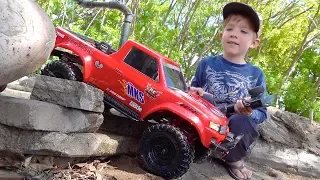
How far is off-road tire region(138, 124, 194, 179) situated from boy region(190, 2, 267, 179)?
1.77 ft

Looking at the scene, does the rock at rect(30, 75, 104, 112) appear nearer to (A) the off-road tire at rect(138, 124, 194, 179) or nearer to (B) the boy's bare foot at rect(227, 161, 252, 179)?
(A) the off-road tire at rect(138, 124, 194, 179)

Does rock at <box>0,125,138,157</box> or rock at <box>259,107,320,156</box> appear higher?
rock at <box>259,107,320,156</box>

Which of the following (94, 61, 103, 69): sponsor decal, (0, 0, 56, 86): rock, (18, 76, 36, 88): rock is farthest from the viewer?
(18, 76, 36, 88): rock

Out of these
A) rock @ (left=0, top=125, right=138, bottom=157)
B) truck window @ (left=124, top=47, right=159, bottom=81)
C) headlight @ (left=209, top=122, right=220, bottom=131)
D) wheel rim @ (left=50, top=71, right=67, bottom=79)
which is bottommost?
rock @ (left=0, top=125, right=138, bottom=157)

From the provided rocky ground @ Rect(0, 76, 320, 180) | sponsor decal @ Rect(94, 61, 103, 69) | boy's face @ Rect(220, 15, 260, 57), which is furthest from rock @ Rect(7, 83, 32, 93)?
boy's face @ Rect(220, 15, 260, 57)

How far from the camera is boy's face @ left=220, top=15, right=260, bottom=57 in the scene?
2.83 meters

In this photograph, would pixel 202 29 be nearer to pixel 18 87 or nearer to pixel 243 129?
pixel 18 87

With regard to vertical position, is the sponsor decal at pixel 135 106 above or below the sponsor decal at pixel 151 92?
below

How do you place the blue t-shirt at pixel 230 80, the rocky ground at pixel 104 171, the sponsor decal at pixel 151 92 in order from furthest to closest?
the blue t-shirt at pixel 230 80 < the sponsor decal at pixel 151 92 < the rocky ground at pixel 104 171

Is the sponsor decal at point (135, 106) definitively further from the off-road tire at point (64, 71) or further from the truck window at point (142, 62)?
the off-road tire at point (64, 71)

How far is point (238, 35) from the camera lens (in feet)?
9.25

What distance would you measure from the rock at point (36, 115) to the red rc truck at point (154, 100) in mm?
417

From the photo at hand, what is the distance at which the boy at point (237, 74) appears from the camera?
2736 mm

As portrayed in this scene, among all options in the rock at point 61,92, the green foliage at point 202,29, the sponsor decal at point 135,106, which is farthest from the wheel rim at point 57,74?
the green foliage at point 202,29
